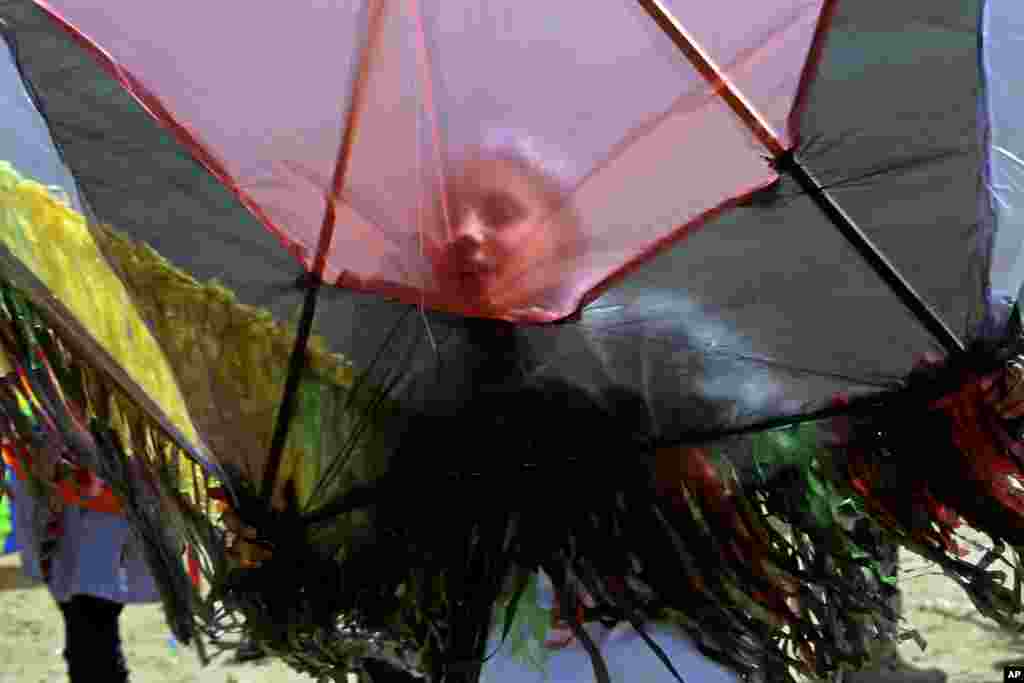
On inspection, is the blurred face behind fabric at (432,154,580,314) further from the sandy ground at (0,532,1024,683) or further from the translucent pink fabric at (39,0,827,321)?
the sandy ground at (0,532,1024,683)

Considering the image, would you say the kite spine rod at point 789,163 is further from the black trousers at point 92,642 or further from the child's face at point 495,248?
the black trousers at point 92,642

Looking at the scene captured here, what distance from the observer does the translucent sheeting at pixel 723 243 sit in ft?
4.48

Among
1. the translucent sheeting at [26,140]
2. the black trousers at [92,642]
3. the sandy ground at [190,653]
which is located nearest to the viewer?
the translucent sheeting at [26,140]

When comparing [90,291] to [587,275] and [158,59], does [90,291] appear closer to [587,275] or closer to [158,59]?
[158,59]

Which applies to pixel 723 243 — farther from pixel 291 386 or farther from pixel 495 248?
pixel 291 386

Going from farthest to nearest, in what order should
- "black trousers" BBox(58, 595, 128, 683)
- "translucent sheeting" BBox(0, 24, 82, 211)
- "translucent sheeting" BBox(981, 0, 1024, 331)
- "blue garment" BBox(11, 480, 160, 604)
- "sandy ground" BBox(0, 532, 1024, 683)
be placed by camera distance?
1. "sandy ground" BBox(0, 532, 1024, 683)
2. "black trousers" BBox(58, 595, 128, 683)
3. "blue garment" BBox(11, 480, 160, 604)
4. "translucent sheeting" BBox(0, 24, 82, 211)
5. "translucent sheeting" BBox(981, 0, 1024, 331)

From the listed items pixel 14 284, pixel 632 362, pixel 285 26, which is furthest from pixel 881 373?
pixel 14 284

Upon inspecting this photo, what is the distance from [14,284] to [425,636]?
0.61 metres

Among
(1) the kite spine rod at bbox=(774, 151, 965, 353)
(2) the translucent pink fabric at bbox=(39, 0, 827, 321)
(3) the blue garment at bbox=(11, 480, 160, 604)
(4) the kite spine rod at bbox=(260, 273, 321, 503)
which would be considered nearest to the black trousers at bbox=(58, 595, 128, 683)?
(3) the blue garment at bbox=(11, 480, 160, 604)

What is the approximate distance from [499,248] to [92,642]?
174 cm

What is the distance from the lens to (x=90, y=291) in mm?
1520

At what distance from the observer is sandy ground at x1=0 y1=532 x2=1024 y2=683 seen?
11.3 feet

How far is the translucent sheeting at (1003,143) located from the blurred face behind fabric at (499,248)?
17.6 inches

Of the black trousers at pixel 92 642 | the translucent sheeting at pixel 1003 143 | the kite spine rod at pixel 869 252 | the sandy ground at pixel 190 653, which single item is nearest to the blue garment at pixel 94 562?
the black trousers at pixel 92 642
